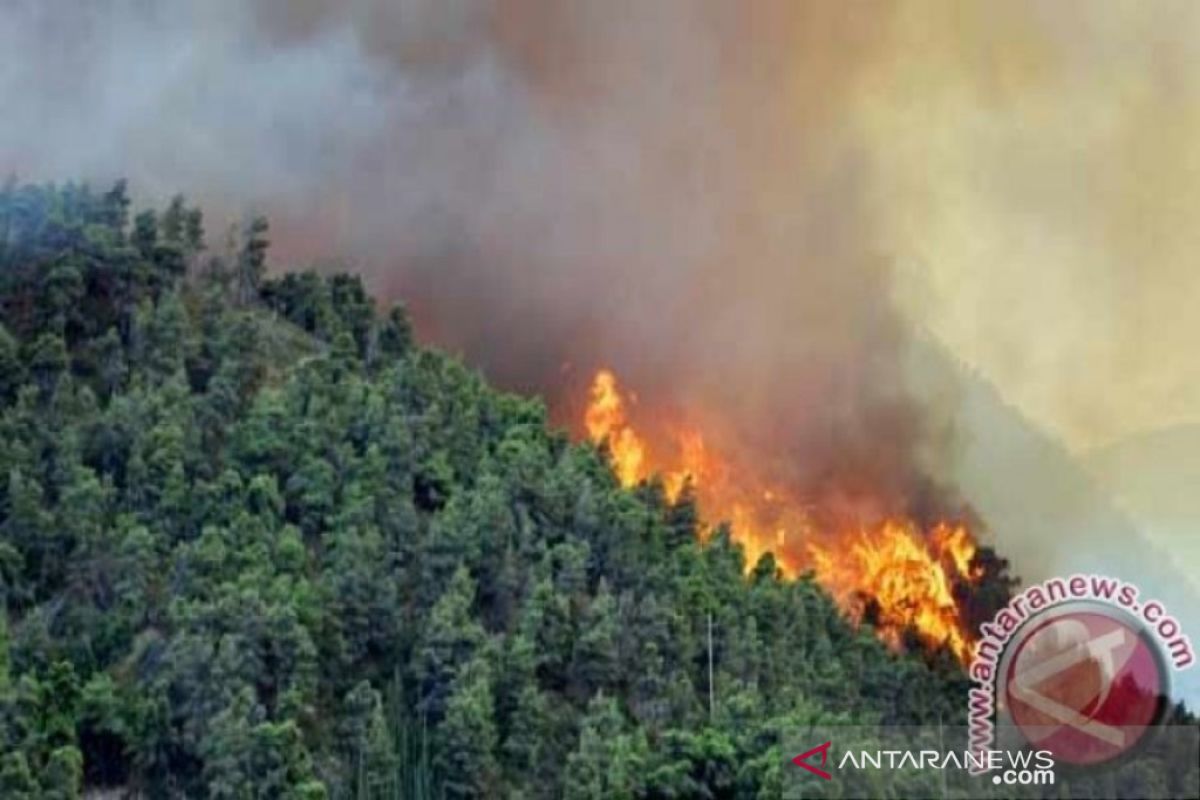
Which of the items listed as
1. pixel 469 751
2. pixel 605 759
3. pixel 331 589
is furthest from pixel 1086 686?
pixel 331 589

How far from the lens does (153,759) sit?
47.1m

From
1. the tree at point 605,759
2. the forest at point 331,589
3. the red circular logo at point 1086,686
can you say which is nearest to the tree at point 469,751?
the forest at point 331,589

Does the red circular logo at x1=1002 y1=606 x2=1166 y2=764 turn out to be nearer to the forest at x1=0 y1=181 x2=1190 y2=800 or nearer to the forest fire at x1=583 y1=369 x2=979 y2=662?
the forest at x1=0 y1=181 x2=1190 y2=800

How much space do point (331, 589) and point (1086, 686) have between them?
25.4 m

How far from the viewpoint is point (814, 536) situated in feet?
250

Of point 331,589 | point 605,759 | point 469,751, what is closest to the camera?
point 605,759

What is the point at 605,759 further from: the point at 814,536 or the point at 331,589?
the point at 814,536

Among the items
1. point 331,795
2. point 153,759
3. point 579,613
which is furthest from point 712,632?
point 153,759

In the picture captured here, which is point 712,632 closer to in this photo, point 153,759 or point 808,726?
point 808,726

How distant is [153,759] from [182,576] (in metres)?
5.98

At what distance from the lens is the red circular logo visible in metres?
30.4

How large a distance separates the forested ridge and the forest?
0.33ft

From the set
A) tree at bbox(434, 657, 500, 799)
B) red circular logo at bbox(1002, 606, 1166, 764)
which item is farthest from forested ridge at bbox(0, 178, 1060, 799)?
red circular logo at bbox(1002, 606, 1166, 764)

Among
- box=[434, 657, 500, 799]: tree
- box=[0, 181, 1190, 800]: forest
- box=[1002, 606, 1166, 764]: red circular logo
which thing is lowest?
box=[1002, 606, 1166, 764]: red circular logo
